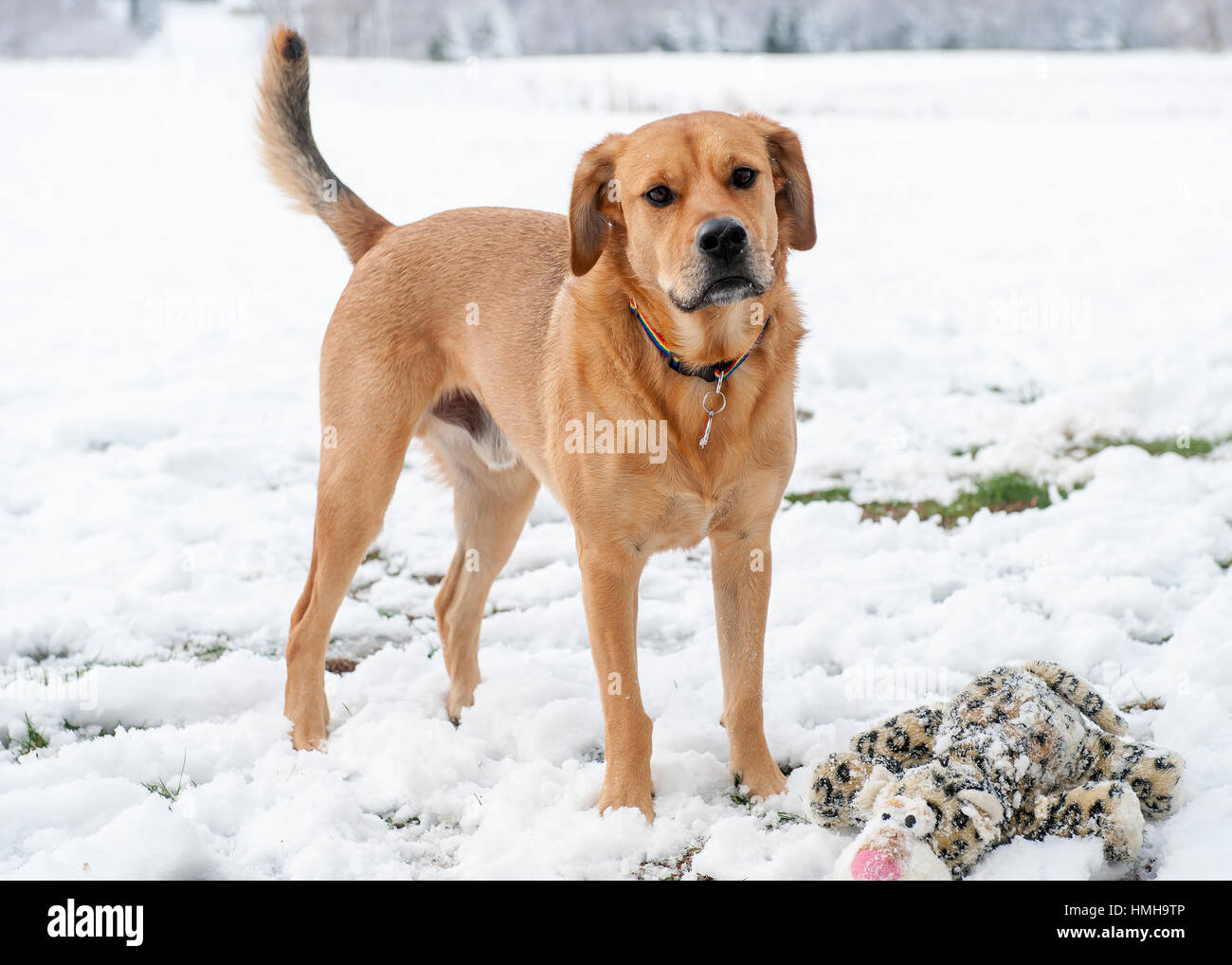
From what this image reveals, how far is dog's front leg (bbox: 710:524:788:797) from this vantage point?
2.96 m

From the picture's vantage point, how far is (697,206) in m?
2.63

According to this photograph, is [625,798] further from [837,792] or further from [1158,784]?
[1158,784]

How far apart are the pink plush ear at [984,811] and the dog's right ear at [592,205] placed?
64.6 inches

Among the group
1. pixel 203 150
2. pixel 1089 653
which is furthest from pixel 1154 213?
pixel 203 150

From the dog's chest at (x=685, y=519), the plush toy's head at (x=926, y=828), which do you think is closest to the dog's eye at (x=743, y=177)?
the dog's chest at (x=685, y=519)

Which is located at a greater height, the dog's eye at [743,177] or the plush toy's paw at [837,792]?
the dog's eye at [743,177]

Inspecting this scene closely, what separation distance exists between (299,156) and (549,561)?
201 centimetres

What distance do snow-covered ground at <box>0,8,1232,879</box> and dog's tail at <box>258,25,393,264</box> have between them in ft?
0.56

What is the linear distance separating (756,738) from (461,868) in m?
0.89

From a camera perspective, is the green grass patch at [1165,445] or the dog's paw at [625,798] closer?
the dog's paw at [625,798]

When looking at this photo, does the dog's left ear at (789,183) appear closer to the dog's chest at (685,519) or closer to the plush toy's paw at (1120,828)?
the dog's chest at (685,519)

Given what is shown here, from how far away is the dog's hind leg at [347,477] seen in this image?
134 inches
